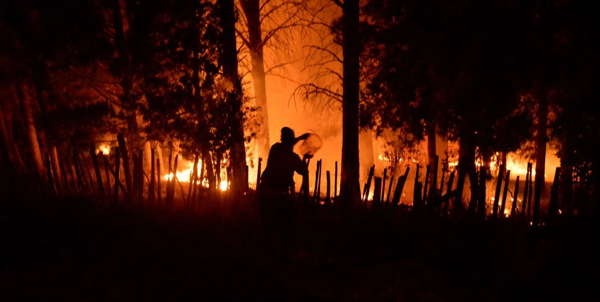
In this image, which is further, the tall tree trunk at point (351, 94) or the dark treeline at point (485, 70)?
the tall tree trunk at point (351, 94)

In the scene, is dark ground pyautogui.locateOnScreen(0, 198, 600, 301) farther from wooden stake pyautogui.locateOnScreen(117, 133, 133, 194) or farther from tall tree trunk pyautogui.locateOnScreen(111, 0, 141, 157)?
tall tree trunk pyautogui.locateOnScreen(111, 0, 141, 157)

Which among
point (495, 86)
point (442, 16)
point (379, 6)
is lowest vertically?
point (495, 86)

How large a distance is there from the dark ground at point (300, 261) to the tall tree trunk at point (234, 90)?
5.35 ft

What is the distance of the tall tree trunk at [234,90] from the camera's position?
6.82 meters

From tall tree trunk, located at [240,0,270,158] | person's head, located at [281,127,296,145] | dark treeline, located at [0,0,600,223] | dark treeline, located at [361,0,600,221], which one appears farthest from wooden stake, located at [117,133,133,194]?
tall tree trunk, located at [240,0,270,158]

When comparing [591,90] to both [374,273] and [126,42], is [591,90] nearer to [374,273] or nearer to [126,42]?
[374,273]

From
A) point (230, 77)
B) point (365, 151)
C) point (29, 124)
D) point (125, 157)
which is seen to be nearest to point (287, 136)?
point (230, 77)

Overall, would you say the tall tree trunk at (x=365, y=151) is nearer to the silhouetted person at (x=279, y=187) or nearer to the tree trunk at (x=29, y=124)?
the tree trunk at (x=29, y=124)

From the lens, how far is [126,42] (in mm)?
7270

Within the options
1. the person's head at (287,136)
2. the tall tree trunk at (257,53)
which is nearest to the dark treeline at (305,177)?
the person's head at (287,136)

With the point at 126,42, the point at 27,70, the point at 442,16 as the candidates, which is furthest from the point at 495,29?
the point at 27,70

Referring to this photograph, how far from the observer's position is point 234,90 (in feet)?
22.4

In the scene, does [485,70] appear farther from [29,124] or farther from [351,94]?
[29,124]

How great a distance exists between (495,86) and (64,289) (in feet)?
24.5
